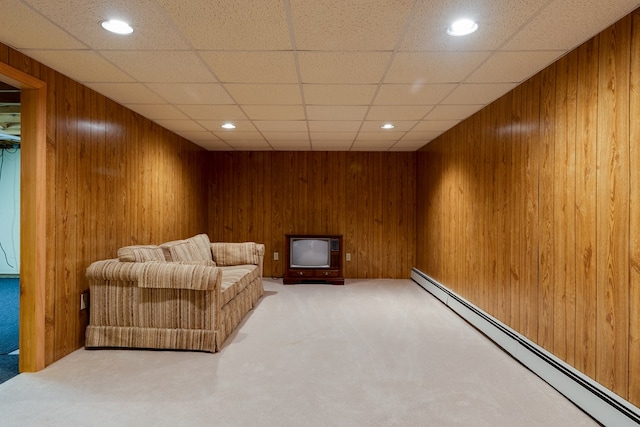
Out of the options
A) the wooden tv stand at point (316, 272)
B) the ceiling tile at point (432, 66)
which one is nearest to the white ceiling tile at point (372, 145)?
the wooden tv stand at point (316, 272)

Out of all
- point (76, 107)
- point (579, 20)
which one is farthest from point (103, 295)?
point (579, 20)

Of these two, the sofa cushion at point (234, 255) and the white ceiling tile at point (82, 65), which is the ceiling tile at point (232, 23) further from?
the sofa cushion at point (234, 255)

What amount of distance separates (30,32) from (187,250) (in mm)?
2383

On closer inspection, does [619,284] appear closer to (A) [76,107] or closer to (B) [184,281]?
(B) [184,281]

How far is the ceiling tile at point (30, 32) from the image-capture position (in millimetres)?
1776

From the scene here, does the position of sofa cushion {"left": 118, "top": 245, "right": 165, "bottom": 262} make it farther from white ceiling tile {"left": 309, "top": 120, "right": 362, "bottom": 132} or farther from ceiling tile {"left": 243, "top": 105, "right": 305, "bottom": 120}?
white ceiling tile {"left": 309, "top": 120, "right": 362, "bottom": 132}

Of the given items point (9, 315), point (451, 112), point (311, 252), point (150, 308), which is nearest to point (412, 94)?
point (451, 112)

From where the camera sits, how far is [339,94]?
298cm

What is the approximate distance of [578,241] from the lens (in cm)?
208

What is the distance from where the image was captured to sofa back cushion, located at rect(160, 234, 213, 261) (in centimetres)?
350

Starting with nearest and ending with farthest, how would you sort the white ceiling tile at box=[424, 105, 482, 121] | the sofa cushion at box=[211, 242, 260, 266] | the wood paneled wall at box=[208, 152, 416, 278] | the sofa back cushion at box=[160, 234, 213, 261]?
the white ceiling tile at box=[424, 105, 482, 121] < the sofa back cushion at box=[160, 234, 213, 261] < the sofa cushion at box=[211, 242, 260, 266] < the wood paneled wall at box=[208, 152, 416, 278]

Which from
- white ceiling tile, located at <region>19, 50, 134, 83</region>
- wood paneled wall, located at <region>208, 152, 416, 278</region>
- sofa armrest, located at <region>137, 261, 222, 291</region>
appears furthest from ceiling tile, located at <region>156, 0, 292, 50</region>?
wood paneled wall, located at <region>208, 152, 416, 278</region>

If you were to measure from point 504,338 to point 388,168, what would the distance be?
355 centimetres

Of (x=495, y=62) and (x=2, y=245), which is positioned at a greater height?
(x=495, y=62)
